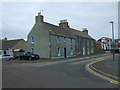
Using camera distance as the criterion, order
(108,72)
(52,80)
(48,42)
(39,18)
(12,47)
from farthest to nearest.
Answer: (12,47), (39,18), (48,42), (108,72), (52,80)

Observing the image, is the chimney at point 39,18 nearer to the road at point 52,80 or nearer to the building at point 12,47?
the building at point 12,47

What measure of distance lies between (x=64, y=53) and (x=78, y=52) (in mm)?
7771

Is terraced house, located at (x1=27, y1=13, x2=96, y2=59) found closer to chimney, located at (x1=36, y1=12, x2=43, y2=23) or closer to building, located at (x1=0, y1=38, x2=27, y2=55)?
chimney, located at (x1=36, y1=12, x2=43, y2=23)

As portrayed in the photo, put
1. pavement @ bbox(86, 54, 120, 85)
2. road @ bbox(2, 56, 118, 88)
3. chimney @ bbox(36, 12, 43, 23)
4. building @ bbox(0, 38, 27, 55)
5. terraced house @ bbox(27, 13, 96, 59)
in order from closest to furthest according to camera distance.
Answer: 1. road @ bbox(2, 56, 118, 88)
2. pavement @ bbox(86, 54, 120, 85)
3. terraced house @ bbox(27, 13, 96, 59)
4. chimney @ bbox(36, 12, 43, 23)
5. building @ bbox(0, 38, 27, 55)

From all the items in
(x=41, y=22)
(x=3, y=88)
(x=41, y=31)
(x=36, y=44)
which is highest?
(x=41, y=22)

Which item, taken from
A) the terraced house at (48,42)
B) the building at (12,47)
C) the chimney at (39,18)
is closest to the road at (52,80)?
the terraced house at (48,42)

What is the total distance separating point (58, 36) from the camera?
1230 inches

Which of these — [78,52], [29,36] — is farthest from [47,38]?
[78,52]

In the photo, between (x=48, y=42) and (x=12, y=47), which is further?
(x=12, y=47)

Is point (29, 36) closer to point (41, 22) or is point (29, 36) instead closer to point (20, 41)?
point (41, 22)

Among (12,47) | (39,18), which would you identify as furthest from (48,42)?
(12,47)

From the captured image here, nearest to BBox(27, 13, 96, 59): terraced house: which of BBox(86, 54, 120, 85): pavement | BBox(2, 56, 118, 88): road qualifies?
BBox(86, 54, 120, 85): pavement

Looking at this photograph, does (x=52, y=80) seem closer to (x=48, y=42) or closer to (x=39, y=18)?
(x=48, y=42)

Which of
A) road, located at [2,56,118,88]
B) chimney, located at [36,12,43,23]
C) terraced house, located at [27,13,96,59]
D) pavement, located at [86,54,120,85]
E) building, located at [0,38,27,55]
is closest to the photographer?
road, located at [2,56,118,88]
